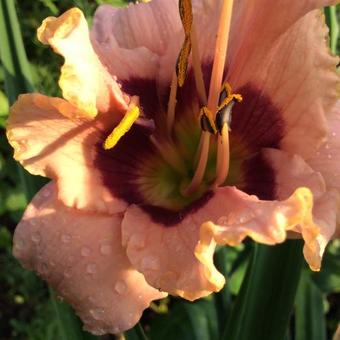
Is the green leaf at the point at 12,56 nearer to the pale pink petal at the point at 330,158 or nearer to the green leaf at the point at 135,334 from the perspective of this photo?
the green leaf at the point at 135,334

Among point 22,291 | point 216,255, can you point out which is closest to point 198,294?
point 216,255

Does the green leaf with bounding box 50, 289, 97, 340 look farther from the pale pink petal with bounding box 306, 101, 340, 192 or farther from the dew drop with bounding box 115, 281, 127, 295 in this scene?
the pale pink petal with bounding box 306, 101, 340, 192

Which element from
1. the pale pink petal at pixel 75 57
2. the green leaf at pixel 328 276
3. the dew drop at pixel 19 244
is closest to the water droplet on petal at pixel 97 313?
the dew drop at pixel 19 244

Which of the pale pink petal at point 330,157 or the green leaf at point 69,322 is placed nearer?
the pale pink petal at point 330,157

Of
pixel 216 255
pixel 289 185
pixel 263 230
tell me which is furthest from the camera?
pixel 216 255

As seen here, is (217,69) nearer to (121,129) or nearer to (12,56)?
(121,129)

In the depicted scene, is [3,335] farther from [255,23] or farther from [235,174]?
[255,23]
